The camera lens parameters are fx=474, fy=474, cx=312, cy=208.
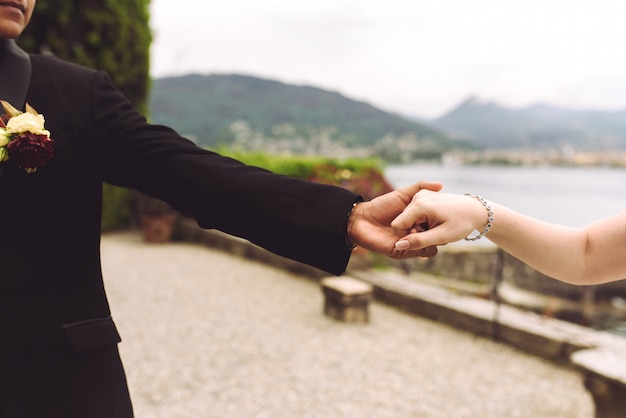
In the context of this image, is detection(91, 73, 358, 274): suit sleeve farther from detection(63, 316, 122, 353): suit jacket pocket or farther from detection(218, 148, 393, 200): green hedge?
detection(218, 148, 393, 200): green hedge

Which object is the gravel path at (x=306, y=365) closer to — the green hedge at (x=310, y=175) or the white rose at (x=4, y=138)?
the green hedge at (x=310, y=175)

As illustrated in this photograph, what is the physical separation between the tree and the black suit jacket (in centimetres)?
1001

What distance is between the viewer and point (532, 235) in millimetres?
1232

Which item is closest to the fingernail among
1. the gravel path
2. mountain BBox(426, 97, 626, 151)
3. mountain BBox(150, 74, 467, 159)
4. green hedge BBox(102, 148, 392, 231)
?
the gravel path

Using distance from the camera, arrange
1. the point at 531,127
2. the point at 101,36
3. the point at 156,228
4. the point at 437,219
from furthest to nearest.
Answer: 1. the point at 531,127
2. the point at 156,228
3. the point at 101,36
4. the point at 437,219

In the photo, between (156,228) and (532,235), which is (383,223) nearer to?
(532,235)

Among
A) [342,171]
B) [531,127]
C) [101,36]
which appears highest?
[531,127]

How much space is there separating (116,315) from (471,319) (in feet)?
15.5

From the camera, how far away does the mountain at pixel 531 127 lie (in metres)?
101

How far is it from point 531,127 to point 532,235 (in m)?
148

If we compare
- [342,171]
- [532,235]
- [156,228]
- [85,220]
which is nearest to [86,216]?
[85,220]

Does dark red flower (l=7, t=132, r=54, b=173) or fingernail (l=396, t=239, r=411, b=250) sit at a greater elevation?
dark red flower (l=7, t=132, r=54, b=173)

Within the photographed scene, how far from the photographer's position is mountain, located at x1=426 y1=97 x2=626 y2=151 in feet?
330

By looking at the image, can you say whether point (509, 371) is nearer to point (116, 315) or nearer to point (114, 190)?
point (116, 315)
